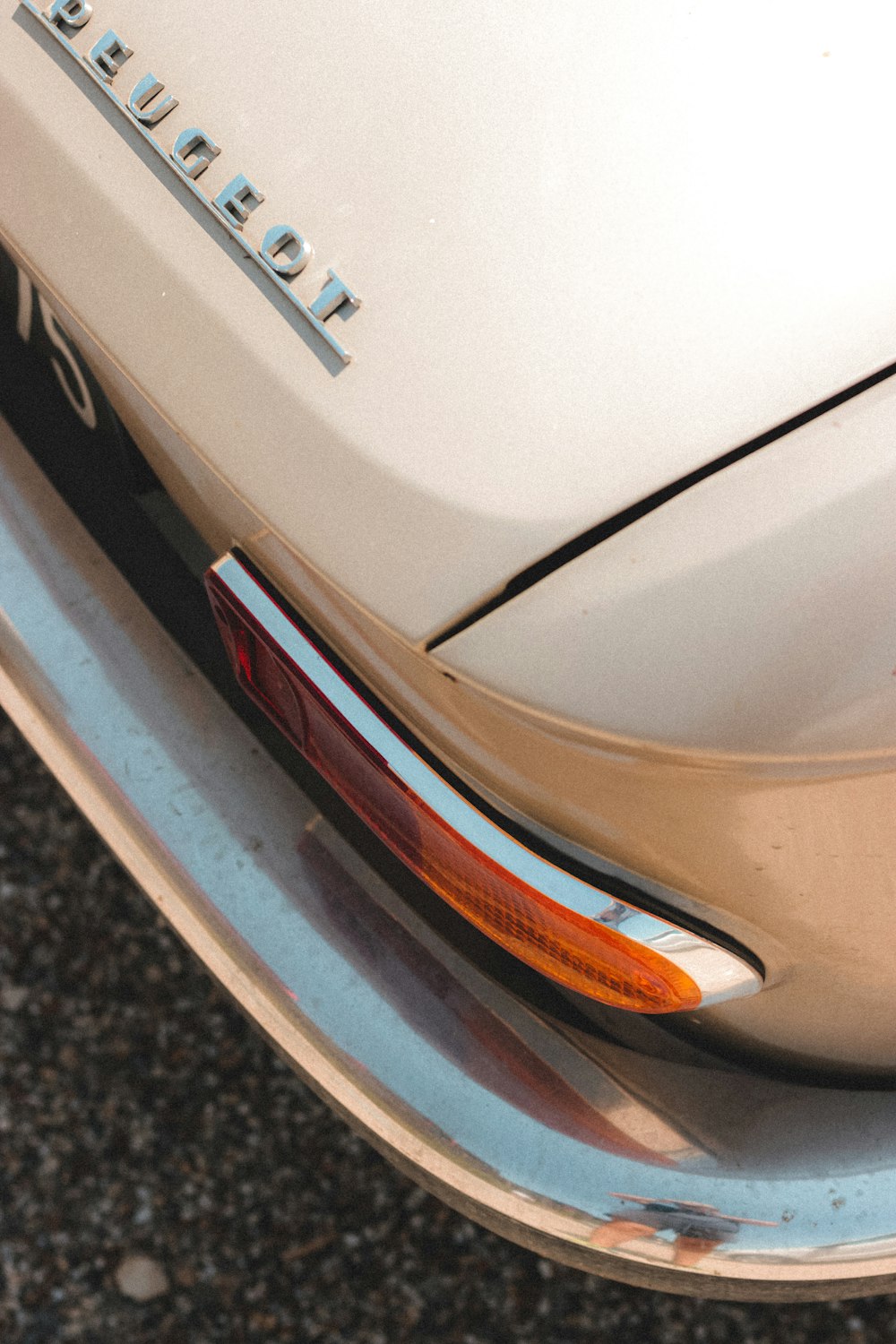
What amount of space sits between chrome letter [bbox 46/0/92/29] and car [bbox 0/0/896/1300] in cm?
1

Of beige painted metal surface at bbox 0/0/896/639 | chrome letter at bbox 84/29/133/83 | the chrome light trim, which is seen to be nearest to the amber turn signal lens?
the chrome light trim

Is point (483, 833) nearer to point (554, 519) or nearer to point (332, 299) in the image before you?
point (554, 519)

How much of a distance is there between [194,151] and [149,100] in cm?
9

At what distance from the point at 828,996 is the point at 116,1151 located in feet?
4.76

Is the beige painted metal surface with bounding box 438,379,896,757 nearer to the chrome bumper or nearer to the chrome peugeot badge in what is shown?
the chrome peugeot badge

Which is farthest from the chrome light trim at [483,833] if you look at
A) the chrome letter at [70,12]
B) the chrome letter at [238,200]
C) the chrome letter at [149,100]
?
the chrome letter at [70,12]

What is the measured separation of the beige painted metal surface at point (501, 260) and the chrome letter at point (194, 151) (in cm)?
1

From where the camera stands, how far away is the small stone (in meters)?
2.04

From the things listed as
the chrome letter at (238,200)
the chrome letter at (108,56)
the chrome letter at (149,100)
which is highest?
the chrome letter at (108,56)

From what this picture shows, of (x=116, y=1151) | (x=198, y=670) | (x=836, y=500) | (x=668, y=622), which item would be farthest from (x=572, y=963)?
(x=116, y=1151)

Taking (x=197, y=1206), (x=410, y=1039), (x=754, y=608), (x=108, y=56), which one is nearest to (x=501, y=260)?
(x=754, y=608)

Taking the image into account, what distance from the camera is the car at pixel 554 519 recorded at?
1038 millimetres

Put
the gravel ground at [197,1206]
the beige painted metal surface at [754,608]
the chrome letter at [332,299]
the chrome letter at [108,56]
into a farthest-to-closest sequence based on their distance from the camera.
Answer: the gravel ground at [197,1206]
the chrome letter at [108,56]
the chrome letter at [332,299]
the beige painted metal surface at [754,608]

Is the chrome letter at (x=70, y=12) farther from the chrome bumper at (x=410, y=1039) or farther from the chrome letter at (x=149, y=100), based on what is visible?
the chrome bumper at (x=410, y=1039)
